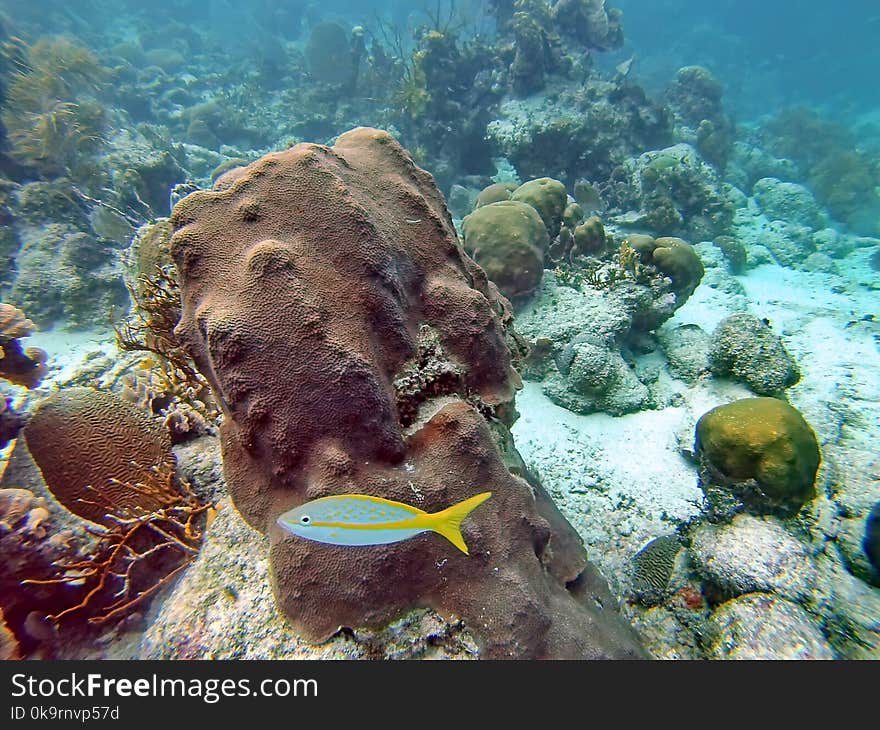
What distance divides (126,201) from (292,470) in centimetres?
1104

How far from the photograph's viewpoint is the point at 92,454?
2598mm

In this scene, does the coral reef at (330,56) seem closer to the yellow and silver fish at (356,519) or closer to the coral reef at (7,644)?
the coral reef at (7,644)

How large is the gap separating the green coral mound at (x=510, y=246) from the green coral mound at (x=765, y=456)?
9.89 ft

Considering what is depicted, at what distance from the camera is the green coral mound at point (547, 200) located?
6.81 m

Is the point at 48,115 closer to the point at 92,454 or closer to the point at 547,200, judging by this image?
the point at 547,200

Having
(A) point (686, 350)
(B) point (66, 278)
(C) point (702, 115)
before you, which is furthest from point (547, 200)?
(C) point (702, 115)

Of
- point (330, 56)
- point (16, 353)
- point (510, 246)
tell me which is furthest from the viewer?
point (330, 56)

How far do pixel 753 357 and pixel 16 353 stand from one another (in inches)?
319

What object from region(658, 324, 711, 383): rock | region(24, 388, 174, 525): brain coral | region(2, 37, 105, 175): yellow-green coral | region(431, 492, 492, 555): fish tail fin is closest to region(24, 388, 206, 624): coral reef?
region(24, 388, 174, 525): brain coral

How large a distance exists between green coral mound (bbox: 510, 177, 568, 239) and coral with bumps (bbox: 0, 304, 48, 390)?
6488 mm

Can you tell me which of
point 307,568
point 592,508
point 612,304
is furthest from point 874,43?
point 307,568

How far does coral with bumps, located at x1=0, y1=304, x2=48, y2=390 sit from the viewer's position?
4.37 metres

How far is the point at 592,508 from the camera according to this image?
155 inches

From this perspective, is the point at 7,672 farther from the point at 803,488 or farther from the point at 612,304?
the point at 612,304
